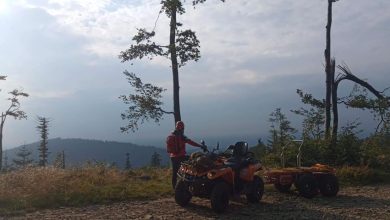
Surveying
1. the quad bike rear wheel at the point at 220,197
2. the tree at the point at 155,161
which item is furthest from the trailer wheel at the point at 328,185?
the tree at the point at 155,161

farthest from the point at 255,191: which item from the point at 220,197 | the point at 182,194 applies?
the point at 182,194

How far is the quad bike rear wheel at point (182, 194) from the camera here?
41.2 ft

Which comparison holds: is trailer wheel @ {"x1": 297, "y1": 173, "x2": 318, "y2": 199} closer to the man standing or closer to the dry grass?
the man standing

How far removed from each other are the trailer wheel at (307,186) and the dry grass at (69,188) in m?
3.51

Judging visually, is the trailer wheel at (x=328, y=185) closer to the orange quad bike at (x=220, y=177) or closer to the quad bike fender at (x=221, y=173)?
the orange quad bike at (x=220, y=177)

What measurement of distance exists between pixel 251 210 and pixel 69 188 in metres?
4.86

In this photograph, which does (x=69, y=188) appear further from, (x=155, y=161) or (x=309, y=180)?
(x=155, y=161)

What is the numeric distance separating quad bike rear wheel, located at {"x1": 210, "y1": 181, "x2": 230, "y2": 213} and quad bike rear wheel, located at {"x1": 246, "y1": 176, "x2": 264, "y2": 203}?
1.36m

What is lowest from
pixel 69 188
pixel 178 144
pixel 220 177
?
pixel 69 188

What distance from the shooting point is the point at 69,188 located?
1407 cm

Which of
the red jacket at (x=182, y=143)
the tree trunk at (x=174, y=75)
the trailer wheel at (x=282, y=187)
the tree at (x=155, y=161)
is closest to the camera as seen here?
the red jacket at (x=182, y=143)

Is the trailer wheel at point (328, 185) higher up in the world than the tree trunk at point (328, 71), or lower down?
lower down

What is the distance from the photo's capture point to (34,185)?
13812 millimetres

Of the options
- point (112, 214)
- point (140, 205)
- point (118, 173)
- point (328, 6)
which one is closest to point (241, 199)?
point (140, 205)
